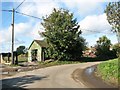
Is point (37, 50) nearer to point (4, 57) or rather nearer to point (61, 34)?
point (4, 57)

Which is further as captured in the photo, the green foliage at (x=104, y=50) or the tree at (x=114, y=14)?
the green foliage at (x=104, y=50)

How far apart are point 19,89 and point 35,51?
43076mm

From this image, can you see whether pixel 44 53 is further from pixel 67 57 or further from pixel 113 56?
pixel 113 56

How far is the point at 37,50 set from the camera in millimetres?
59719

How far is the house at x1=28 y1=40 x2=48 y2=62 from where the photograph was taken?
190 ft

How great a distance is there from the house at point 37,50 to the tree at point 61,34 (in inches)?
222

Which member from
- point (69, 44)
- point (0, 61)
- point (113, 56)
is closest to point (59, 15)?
point (69, 44)

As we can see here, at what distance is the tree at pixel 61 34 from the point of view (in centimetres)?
5038

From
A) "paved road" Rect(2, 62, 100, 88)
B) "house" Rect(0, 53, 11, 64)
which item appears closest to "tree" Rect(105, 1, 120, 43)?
"paved road" Rect(2, 62, 100, 88)

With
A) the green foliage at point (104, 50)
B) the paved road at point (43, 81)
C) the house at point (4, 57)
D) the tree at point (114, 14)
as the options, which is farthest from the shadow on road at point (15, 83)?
the green foliage at point (104, 50)

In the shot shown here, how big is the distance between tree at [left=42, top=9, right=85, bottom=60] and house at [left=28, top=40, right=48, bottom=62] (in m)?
5.63

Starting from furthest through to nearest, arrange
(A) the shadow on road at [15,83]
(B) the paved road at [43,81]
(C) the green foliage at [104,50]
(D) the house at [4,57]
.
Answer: (C) the green foliage at [104,50] < (D) the house at [4,57] < (B) the paved road at [43,81] < (A) the shadow on road at [15,83]

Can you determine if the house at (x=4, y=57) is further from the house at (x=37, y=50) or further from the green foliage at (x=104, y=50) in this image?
the green foliage at (x=104, y=50)

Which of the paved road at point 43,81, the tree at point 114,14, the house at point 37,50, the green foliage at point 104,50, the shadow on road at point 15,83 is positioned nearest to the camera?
the shadow on road at point 15,83
